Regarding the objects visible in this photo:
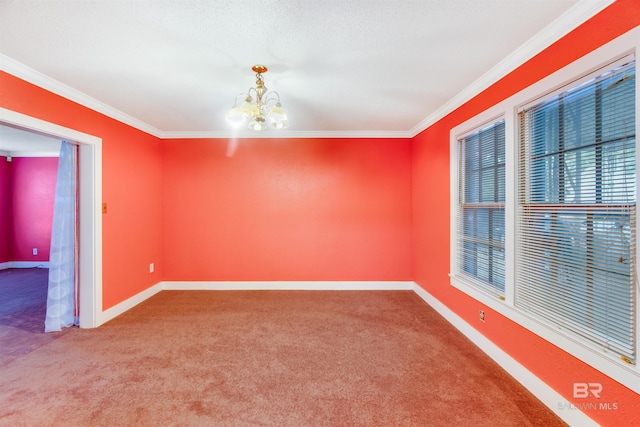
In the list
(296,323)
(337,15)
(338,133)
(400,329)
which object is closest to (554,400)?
(400,329)

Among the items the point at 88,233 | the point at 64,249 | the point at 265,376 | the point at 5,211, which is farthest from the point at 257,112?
the point at 5,211

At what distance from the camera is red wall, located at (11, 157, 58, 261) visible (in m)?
5.64

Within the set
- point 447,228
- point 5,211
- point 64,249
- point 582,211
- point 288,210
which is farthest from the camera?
point 5,211

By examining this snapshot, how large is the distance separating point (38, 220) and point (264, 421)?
23.4 feet

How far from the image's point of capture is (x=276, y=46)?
1927mm

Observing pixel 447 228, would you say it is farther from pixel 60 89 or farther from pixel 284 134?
pixel 60 89

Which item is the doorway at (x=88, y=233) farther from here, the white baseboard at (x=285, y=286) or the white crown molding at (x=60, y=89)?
the white baseboard at (x=285, y=286)

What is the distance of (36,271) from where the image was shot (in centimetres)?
536

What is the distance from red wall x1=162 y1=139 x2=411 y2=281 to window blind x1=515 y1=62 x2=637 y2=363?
7.40 feet

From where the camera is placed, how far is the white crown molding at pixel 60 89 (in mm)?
2137

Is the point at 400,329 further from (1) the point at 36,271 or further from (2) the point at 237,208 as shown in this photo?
(1) the point at 36,271

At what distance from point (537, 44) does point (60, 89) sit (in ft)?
13.7

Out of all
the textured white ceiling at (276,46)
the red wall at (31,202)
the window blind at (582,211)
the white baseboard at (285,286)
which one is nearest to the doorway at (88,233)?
the textured white ceiling at (276,46)

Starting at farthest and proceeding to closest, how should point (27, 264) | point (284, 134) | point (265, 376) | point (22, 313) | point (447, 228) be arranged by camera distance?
point (27, 264)
point (284, 134)
point (22, 313)
point (447, 228)
point (265, 376)
